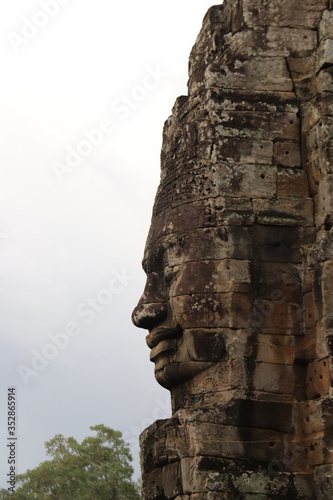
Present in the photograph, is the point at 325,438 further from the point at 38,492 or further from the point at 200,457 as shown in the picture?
the point at 38,492

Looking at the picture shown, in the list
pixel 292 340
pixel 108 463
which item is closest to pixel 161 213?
pixel 292 340

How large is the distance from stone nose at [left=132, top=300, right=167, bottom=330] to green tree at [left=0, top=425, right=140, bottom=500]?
17976 millimetres

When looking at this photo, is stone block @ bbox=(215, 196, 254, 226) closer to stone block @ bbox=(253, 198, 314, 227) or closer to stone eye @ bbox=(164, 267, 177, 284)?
stone block @ bbox=(253, 198, 314, 227)

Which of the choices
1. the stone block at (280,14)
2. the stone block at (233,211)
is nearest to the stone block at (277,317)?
the stone block at (233,211)

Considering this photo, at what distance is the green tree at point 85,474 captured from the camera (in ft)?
105

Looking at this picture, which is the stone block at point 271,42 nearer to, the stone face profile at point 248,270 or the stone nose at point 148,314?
the stone face profile at point 248,270

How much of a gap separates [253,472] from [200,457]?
63 centimetres

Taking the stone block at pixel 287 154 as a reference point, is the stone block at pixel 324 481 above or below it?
below

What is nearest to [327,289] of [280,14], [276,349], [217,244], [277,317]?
[277,317]

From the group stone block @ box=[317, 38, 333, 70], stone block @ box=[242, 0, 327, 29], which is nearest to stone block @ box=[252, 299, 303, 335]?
stone block @ box=[317, 38, 333, 70]

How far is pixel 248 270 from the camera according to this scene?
14047 millimetres

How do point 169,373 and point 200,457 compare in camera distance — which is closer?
point 200,457

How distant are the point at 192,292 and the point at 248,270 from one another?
73 centimetres

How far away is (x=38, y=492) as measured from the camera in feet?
112
